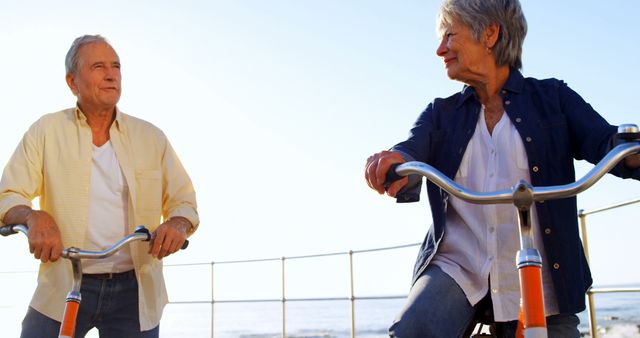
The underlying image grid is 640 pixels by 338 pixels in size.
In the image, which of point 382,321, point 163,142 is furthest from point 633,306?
point 163,142

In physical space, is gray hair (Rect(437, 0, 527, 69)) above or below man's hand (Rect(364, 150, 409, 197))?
above

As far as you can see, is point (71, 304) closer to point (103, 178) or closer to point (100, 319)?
point (100, 319)

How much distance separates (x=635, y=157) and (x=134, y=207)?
1.84m

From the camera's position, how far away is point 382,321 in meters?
23.8

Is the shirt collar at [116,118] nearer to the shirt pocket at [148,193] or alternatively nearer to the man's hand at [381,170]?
the shirt pocket at [148,193]

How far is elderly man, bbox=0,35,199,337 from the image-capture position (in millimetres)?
2781

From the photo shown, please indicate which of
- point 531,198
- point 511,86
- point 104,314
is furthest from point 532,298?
point 104,314

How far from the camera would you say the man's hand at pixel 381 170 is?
1755mm

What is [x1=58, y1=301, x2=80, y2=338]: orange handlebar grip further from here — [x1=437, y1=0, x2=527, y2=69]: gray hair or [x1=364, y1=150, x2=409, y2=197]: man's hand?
[x1=437, y1=0, x2=527, y2=69]: gray hair

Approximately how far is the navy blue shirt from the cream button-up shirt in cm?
102

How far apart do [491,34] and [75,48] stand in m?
1.65

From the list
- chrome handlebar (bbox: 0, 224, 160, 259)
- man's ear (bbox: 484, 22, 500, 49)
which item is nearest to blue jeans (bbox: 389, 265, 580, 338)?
man's ear (bbox: 484, 22, 500, 49)

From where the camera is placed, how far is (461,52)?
90.4 inches

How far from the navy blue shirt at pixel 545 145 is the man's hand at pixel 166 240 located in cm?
87
